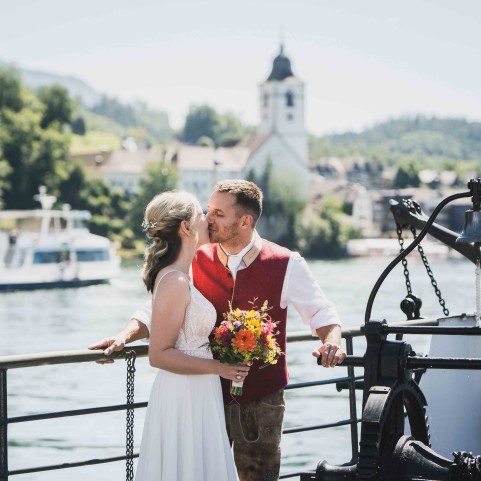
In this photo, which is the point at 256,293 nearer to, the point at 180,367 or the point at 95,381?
the point at 180,367

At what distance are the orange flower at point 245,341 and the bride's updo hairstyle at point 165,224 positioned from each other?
379 mm

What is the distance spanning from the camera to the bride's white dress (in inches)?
136

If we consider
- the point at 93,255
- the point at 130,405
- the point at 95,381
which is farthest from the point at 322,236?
the point at 130,405

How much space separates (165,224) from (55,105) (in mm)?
97920

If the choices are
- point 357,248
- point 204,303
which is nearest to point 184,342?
point 204,303

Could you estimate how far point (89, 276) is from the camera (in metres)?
59.3

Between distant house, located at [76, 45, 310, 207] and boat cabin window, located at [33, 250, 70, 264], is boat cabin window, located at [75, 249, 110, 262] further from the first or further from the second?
distant house, located at [76, 45, 310, 207]

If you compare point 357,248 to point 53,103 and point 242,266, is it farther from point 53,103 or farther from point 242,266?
point 242,266

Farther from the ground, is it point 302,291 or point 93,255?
point 302,291

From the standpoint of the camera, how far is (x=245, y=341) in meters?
3.29

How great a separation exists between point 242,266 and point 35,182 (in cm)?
8330

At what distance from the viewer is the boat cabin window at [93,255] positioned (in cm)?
6026

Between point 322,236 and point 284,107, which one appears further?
point 284,107

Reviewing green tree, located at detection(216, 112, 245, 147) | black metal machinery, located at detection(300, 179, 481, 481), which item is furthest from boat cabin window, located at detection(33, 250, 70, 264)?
green tree, located at detection(216, 112, 245, 147)
